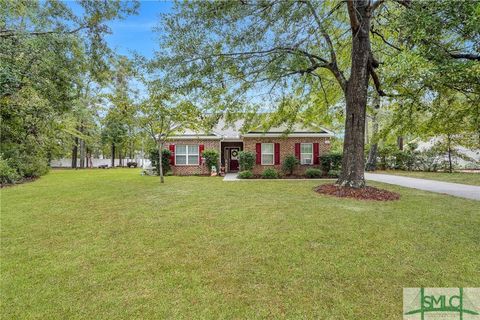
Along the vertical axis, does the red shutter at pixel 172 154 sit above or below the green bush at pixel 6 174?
above

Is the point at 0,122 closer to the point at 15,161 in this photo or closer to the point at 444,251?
the point at 15,161

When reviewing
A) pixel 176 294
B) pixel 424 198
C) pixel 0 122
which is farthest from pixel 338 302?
pixel 0 122

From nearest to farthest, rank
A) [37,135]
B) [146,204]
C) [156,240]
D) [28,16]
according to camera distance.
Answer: [156,240]
[28,16]
[146,204]
[37,135]

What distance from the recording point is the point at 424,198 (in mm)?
8398

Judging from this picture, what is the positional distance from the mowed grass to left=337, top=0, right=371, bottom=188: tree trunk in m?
2.51

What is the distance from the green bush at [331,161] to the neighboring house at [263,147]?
567mm

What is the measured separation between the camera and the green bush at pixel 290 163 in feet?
53.8

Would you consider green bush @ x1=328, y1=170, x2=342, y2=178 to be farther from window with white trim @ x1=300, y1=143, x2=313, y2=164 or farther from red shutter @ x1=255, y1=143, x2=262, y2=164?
red shutter @ x1=255, y1=143, x2=262, y2=164

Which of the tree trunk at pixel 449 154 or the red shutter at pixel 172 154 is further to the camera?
the tree trunk at pixel 449 154

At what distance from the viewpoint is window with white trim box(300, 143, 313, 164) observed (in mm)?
17031

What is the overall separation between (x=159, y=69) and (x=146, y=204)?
14.6 ft

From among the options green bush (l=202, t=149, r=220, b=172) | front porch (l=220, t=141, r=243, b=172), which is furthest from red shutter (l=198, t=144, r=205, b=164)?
front porch (l=220, t=141, r=243, b=172)

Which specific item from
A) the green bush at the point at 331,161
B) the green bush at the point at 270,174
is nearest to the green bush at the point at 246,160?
the green bush at the point at 270,174

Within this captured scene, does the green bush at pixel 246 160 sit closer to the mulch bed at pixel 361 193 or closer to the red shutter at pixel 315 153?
the red shutter at pixel 315 153
